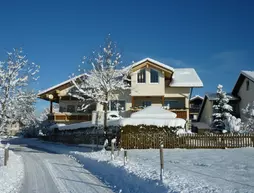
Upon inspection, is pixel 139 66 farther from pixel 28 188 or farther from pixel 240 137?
pixel 28 188

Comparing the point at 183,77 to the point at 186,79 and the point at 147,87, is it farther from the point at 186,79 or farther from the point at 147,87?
the point at 147,87

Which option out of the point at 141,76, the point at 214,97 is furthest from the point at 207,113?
the point at 141,76

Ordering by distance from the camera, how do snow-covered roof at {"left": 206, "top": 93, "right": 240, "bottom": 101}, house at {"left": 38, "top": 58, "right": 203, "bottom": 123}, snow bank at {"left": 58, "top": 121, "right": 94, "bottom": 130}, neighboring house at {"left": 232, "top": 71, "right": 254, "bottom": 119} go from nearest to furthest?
1. snow bank at {"left": 58, "top": 121, "right": 94, "bottom": 130}
2. house at {"left": 38, "top": 58, "right": 203, "bottom": 123}
3. neighboring house at {"left": 232, "top": 71, "right": 254, "bottom": 119}
4. snow-covered roof at {"left": 206, "top": 93, "right": 240, "bottom": 101}

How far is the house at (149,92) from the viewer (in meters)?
38.3

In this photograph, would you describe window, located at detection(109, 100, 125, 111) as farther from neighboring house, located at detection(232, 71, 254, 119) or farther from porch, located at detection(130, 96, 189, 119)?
neighboring house, located at detection(232, 71, 254, 119)

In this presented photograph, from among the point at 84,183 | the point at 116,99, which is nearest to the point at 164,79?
the point at 116,99

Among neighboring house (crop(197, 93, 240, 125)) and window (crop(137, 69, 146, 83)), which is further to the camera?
neighboring house (crop(197, 93, 240, 125))

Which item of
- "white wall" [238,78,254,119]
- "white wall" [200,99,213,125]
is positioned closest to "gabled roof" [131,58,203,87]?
"white wall" [238,78,254,119]

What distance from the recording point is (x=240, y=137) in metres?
24.8

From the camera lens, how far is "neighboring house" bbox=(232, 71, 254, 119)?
137 feet

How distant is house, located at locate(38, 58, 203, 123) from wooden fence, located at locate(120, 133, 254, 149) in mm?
12745

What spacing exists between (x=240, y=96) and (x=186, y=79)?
406 inches

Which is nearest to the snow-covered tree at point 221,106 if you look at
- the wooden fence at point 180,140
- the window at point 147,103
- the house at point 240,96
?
the house at point 240,96

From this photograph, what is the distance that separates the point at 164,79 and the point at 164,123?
12.9 m
